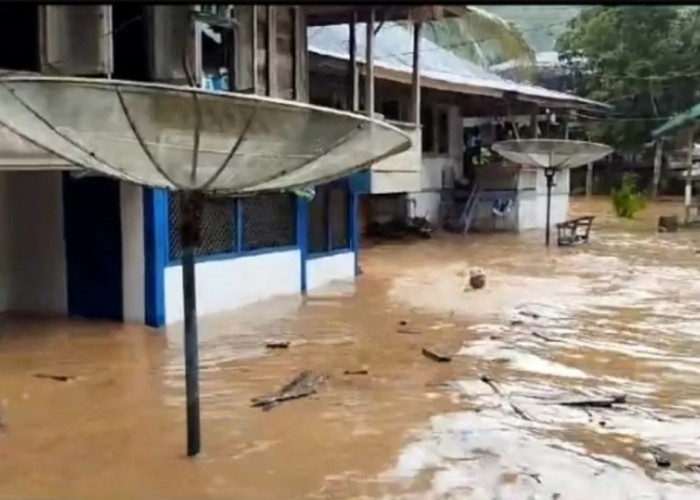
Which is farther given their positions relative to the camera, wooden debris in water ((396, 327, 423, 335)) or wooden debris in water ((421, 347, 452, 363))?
wooden debris in water ((396, 327, 423, 335))

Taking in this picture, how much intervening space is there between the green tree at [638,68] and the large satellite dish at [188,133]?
82.5 feet

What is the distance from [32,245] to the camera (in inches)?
409

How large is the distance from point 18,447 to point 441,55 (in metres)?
20.1

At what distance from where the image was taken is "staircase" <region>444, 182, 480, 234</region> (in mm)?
21594

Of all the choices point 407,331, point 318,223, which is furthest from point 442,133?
point 407,331

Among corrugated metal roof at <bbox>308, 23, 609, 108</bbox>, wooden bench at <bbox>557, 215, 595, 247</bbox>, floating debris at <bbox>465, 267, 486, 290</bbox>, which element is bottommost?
floating debris at <bbox>465, 267, 486, 290</bbox>

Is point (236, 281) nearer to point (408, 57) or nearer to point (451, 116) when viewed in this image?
point (408, 57)

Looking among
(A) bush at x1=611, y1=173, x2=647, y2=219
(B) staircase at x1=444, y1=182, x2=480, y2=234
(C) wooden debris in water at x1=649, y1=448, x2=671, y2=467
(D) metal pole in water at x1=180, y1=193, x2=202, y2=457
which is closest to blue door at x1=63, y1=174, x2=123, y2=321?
(D) metal pole in water at x1=180, y1=193, x2=202, y2=457

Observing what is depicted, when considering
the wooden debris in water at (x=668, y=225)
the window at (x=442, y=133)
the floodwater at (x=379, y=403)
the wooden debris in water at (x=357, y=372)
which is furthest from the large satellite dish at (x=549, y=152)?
the wooden debris in water at (x=357, y=372)

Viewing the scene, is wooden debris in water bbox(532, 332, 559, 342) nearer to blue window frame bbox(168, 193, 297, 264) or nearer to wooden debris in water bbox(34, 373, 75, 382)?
blue window frame bbox(168, 193, 297, 264)

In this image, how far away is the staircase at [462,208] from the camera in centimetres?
2159

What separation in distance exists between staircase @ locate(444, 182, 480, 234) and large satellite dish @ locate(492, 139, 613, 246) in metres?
1.83

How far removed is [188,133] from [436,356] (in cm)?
399

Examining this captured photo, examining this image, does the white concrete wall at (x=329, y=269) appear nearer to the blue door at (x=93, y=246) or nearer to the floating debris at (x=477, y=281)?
the floating debris at (x=477, y=281)
